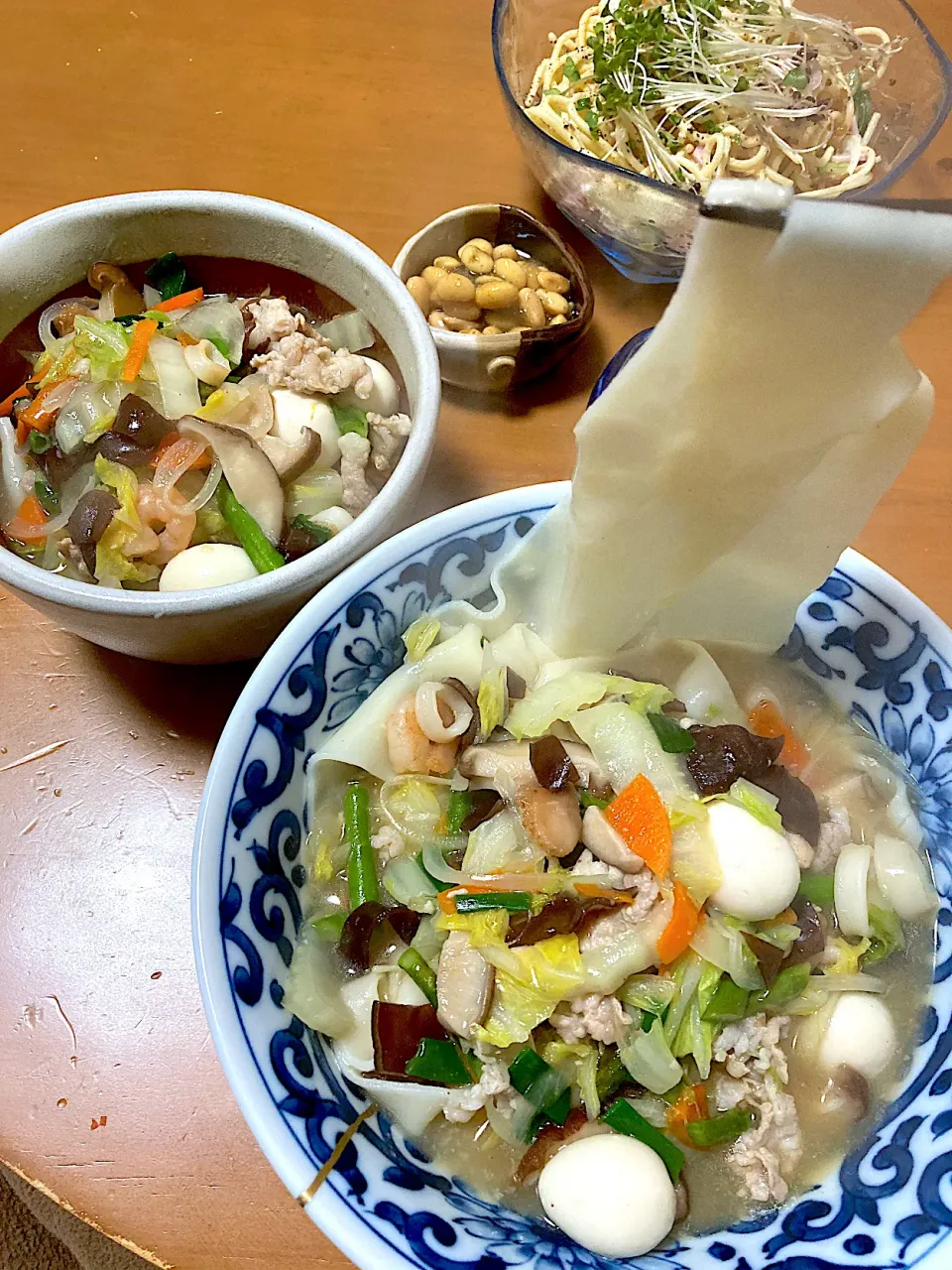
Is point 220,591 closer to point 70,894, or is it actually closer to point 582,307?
point 70,894

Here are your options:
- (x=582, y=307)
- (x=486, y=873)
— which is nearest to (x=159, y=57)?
(x=582, y=307)

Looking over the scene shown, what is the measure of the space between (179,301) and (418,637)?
630 mm

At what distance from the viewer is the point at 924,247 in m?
0.73

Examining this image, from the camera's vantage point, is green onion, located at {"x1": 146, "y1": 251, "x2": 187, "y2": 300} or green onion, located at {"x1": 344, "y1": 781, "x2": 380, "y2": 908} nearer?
green onion, located at {"x1": 344, "y1": 781, "x2": 380, "y2": 908}

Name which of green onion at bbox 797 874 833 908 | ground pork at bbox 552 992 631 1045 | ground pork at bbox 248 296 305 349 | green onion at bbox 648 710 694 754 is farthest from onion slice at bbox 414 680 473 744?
ground pork at bbox 248 296 305 349

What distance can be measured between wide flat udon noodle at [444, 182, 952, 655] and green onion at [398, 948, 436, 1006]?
409mm

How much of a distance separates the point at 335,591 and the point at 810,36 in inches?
61.9

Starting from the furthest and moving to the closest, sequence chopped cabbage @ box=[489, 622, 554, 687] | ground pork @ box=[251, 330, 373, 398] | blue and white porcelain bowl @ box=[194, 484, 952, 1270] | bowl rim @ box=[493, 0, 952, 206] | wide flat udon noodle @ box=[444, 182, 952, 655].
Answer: bowl rim @ box=[493, 0, 952, 206] < ground pork @ box=[251, 330, 373, 398] < chopped cabbage @ box=[489, 622, 554, 687] < blue and white porcelain bowl @ box=[194, 484, 952, 1270] < wide flat udon noodle @ box=[444, 182, 952, 655]

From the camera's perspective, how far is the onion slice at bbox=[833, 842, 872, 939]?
3.59 ft

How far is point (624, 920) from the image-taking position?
1005 mm

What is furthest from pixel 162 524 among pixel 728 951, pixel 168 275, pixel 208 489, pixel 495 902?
pixel 728 951

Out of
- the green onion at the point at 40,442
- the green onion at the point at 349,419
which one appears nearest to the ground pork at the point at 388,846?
the green onion at the point at 349,419

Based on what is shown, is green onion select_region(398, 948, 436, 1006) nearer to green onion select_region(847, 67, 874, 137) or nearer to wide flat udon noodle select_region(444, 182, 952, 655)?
wide flat udon noodle select_region(444, 182, 952, 655)

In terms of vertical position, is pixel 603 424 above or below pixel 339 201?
above
